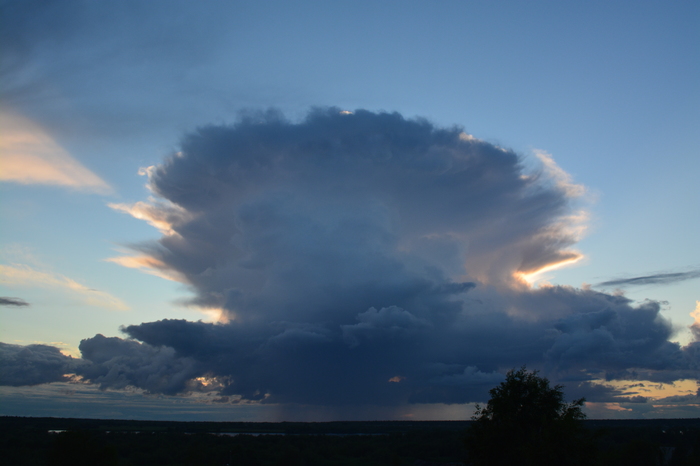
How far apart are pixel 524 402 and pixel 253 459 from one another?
9331cm

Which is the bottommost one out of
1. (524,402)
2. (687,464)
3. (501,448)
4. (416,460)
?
(416,460)

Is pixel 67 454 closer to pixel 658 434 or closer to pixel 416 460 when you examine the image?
pixel 416 460

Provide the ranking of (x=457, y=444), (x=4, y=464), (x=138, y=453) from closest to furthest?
(x=4, y=464), (x=138, y=453), (x=457, y=444)

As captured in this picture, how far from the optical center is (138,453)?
126625 millimetres

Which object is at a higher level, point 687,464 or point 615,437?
point 687,464

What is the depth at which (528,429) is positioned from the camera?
163ft

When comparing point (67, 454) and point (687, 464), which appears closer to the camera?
point (67, 454)

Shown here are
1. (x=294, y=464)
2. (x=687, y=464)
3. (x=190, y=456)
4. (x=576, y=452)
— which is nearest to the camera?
(x=576, y=452)

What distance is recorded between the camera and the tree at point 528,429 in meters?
41.5

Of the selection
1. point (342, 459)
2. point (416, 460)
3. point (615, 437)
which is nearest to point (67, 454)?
point (342, 459)

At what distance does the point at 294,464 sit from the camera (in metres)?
116

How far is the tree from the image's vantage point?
41.5 metres

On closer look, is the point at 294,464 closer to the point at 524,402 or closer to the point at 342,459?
the point at 342,459

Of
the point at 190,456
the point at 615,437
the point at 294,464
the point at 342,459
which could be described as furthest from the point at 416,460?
the point at 615,437
